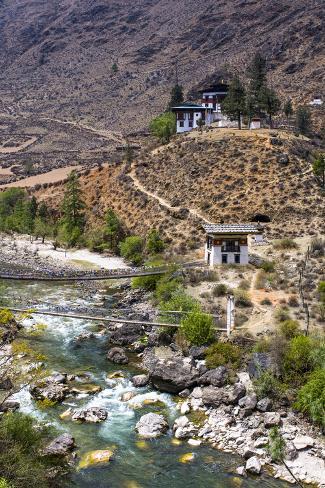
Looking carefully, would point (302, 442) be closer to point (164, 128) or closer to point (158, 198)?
point (158, 198)

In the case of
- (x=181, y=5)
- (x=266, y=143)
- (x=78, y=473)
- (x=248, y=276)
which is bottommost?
(x=78, y=473)

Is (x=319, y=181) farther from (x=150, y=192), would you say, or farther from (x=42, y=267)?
(x=42, y=267)

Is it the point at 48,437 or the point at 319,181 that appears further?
the point at 319,181

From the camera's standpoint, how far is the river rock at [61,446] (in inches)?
866

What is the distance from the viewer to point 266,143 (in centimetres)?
6475

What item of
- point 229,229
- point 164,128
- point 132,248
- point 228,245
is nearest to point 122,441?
point 228,245

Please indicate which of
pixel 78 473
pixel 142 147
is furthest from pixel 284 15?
pixel 78 473

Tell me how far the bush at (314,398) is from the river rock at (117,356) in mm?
10702

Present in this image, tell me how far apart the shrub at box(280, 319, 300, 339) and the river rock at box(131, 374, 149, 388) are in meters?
8.00

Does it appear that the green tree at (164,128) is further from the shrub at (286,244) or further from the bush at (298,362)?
the bush at (298,362)

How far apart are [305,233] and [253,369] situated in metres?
27.1

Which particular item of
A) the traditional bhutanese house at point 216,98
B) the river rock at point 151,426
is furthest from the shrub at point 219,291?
the traditional bhutanese house at point 216,98

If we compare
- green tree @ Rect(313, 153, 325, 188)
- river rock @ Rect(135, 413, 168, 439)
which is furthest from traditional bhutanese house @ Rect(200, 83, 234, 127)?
river rock @ Rect(135, 413, 168, 439)

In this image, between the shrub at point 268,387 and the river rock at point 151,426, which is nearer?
the river rock at point 151,426
